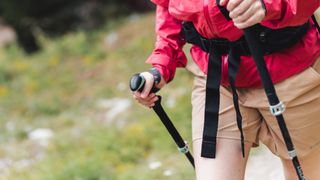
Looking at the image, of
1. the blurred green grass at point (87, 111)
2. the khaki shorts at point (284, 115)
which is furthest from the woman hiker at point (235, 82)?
the blurred green grass at point (87, 111)

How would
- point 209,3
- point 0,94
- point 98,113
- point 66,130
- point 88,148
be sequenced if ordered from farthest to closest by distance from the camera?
point 0,94 → point 98,113 → point 66,130 → point 88,148 → point 209,3

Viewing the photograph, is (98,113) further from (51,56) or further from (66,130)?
(51,56)

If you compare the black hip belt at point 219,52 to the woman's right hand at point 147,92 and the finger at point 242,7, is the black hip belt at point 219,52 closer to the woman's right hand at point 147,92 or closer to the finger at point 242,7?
the woman's right hand at point 147,92

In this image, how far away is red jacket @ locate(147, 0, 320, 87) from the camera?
96.1 inches

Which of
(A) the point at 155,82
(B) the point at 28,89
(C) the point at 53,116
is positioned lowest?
(A) the point at 155,82

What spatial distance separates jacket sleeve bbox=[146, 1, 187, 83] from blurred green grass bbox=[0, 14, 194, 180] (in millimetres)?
1954

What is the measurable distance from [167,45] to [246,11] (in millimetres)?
783

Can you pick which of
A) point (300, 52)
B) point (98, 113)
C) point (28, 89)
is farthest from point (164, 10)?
point (28, 89)

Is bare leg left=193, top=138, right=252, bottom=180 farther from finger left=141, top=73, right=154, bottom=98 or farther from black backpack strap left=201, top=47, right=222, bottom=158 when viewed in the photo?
finger left=141, top=73, right=154, bottom=98

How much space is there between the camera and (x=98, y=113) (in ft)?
26.5

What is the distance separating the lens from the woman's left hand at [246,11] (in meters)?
2.20

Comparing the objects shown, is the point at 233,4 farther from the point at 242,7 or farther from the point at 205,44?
the point at 205,44

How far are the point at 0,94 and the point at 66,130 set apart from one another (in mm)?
2707

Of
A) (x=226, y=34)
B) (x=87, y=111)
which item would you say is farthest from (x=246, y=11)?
(x=87, y=111)
